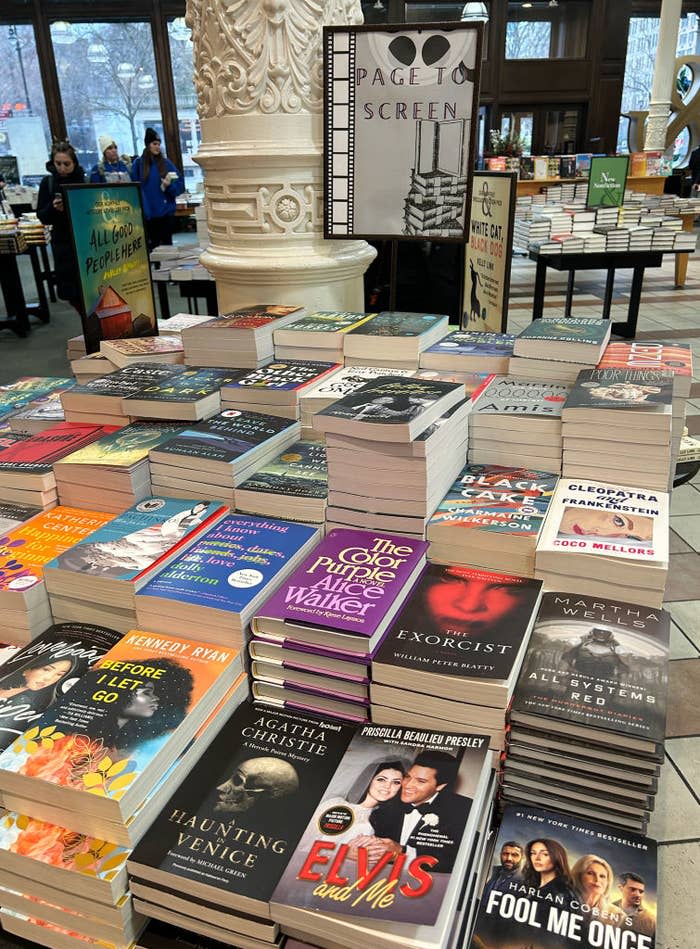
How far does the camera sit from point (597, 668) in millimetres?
1285

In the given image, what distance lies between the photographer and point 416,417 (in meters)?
1.46

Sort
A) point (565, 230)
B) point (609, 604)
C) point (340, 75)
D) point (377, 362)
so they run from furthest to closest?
1. point (565, 230)
2. point (340, 75)
3. point (377, 362)
4. point (609, 604)

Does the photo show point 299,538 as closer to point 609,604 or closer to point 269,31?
point 609,604

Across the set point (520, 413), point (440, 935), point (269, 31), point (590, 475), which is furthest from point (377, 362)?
point (440, 935)

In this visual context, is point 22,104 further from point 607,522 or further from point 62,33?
point 607,522

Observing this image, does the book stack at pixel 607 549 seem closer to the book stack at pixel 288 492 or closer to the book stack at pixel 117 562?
the book stack at pixel 288 492

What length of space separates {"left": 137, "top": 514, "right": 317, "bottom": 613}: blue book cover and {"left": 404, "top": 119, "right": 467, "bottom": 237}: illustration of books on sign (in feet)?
4.76

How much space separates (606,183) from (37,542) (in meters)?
6.76

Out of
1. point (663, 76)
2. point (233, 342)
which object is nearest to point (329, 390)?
point (233, 342)

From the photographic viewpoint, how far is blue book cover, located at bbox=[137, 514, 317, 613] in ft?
4.36

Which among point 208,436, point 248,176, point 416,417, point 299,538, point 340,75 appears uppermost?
point 340,75

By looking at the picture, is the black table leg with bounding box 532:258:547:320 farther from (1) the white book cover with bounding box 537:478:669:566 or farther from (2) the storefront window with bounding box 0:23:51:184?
(2) the storefront window with bounding box 0:23:51:184

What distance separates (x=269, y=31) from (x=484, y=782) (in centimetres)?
250

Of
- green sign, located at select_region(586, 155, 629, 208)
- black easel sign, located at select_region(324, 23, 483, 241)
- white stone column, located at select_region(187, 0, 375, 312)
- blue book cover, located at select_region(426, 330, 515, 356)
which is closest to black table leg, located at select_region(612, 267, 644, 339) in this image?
green sign, located at select_region(586, 155, 629, 208)
